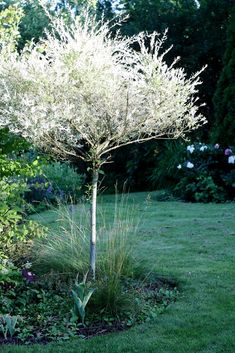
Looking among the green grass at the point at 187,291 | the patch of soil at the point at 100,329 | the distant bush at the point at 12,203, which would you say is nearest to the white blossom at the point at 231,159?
the green grass at the point at 187,291

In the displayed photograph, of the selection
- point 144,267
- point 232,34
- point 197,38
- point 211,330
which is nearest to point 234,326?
point 211,330

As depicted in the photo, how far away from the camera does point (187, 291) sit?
15.6 ft

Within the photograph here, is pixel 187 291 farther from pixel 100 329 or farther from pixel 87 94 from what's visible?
pixel 87 94

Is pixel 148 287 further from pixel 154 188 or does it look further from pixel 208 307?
pixel 154 188

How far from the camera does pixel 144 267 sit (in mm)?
5254

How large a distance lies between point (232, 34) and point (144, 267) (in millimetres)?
8430

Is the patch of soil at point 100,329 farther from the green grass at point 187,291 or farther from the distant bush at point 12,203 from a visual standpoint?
the distant bush at point 12,203

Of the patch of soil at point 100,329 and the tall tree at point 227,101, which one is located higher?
the tall tree at point 227,101

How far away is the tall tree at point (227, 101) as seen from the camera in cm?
1204

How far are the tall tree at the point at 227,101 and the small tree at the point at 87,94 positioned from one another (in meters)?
7.53

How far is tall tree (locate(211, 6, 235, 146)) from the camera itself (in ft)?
39.5

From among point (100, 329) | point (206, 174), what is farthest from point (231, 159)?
point (100, 329)

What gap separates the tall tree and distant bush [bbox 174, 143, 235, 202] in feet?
1.33

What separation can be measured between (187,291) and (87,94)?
1894mm
